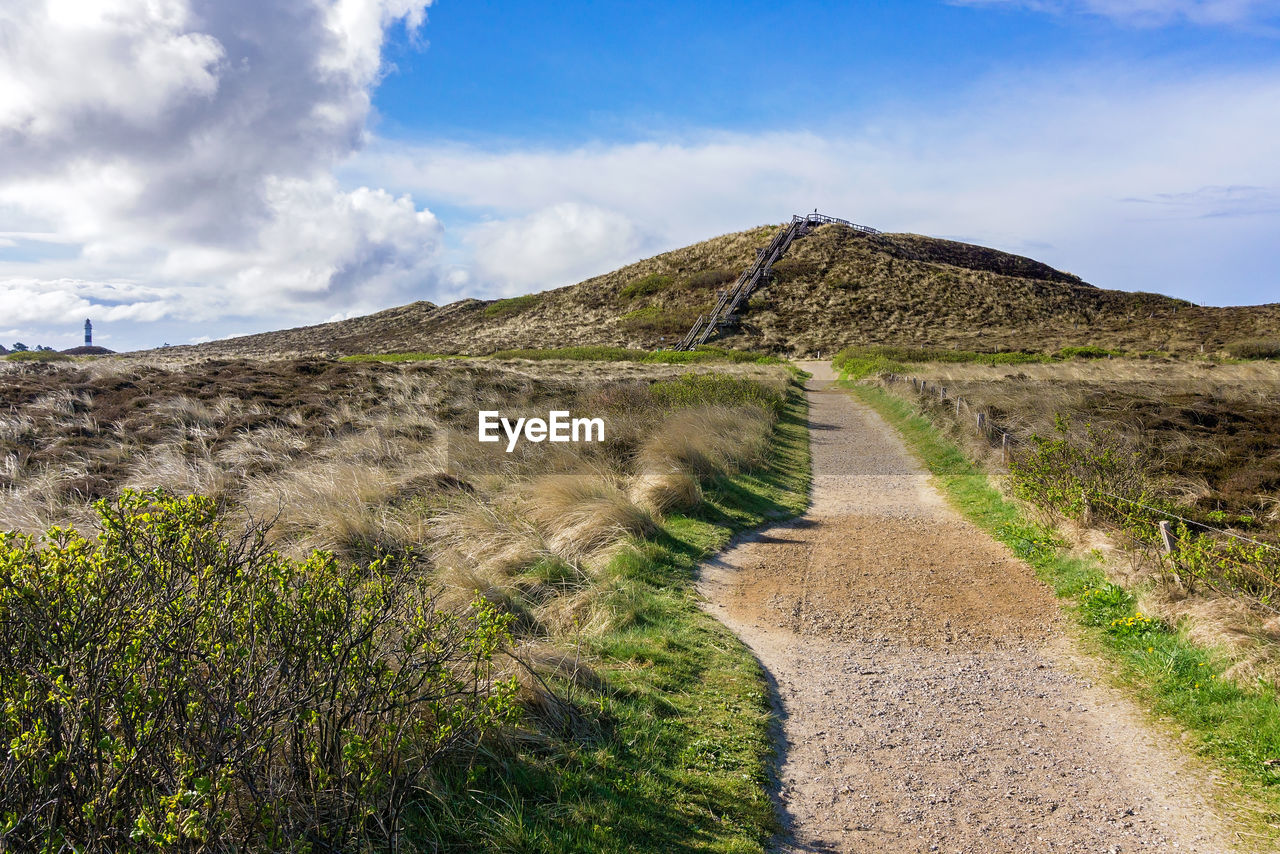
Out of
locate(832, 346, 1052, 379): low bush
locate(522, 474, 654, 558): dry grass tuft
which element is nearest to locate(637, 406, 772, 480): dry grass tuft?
locate(522, 474, 654, 558): dry grass tuft

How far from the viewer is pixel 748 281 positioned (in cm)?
6656

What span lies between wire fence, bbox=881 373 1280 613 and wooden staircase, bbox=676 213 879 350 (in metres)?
42.1

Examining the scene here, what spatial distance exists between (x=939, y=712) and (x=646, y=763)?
7.33 ft

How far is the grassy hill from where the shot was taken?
51.8 meters

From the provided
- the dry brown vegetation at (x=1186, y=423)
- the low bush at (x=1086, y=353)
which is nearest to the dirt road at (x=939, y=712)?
the dry brown vegetation at (x=1186, y=423)

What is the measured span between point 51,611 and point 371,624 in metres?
1.14

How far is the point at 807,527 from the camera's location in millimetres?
9828

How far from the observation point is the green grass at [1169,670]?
14.1ft

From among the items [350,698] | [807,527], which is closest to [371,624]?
[350,698]

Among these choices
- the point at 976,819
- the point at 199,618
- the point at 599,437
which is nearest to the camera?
the point at 199,618

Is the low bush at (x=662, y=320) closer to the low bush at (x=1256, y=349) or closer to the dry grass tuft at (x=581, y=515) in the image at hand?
the low bush at (x=1256, y=349)

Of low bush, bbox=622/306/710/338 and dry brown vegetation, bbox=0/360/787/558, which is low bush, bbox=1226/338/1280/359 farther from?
dry brown vegetation, bbox=0/360/787/558

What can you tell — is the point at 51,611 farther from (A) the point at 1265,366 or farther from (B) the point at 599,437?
(A) the point at 1265,366

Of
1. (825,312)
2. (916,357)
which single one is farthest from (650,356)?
(825,312)
